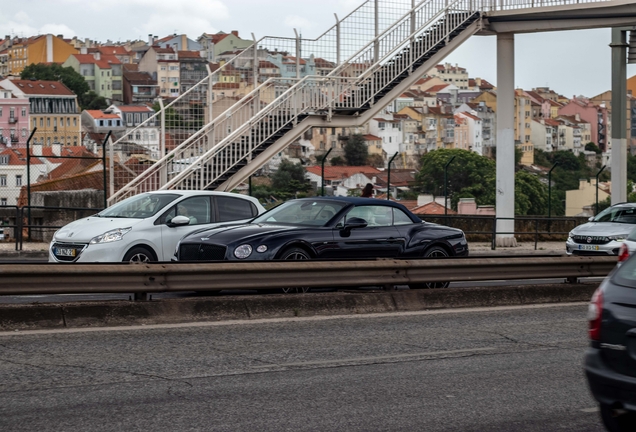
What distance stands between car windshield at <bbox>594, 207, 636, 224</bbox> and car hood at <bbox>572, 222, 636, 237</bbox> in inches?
8.6

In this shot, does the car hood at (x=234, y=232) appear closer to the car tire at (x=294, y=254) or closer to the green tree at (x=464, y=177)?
the car tire at (x=294, y=254)

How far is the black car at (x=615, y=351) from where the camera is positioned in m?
6.24

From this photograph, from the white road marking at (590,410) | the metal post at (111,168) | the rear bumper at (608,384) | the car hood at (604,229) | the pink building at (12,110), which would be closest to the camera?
the rear bumper at (608,384)

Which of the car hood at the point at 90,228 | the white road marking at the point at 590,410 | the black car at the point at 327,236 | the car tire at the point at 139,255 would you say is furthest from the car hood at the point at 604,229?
the white road marking at the point at 590,410

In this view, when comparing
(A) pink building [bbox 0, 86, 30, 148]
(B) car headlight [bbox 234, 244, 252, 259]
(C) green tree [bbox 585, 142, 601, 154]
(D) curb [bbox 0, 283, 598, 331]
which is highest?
(A) pink building [bbox 0, 86, 30, 148]

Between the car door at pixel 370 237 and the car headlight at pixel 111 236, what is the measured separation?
325 cm

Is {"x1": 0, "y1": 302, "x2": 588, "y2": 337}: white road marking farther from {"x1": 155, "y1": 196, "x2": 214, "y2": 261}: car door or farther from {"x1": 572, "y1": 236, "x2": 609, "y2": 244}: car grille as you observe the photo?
{"x1": 572, "y1": 236, "x2": 609, "y2": 244}: car grille

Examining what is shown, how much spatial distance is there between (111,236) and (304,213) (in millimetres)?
2913

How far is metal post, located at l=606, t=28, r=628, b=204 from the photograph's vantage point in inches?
1335

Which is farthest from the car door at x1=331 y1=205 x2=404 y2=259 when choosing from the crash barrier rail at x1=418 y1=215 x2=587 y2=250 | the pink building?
the pink building

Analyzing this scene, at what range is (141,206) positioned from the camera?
16703 millimetres

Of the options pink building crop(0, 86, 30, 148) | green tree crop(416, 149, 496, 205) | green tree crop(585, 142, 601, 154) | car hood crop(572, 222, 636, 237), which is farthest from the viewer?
green tree crop(585, 142, 601, 154)

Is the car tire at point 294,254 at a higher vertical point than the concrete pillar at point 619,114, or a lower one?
lower

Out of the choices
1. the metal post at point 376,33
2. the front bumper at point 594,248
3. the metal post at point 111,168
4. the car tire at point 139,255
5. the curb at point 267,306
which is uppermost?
the metal post at point 376,33
